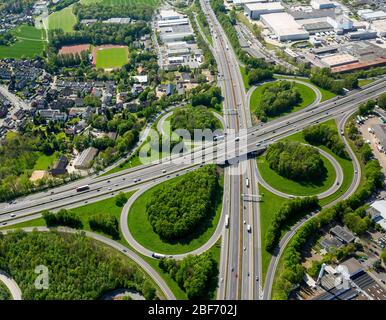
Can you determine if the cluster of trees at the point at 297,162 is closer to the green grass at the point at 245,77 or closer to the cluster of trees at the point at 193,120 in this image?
the cluster of trees at the point at 193,120

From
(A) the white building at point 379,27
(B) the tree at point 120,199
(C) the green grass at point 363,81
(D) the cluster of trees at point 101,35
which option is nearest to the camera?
(B) the tree at point 120,199

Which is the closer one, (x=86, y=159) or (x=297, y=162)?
(x=297, y=162)

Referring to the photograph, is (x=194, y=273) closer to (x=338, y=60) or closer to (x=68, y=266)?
(x=68, y=266)

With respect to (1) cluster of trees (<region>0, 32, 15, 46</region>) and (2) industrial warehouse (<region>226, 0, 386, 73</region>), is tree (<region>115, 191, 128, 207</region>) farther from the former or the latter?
(1) cluster of trees (<region>0, 32, 15, 46</region>)

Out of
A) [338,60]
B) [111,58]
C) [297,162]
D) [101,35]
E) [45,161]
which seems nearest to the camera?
[297,162]

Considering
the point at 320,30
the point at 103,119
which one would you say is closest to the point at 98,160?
the point at 103,119

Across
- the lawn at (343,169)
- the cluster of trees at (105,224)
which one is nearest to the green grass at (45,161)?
the cluster of trees at (105,224)

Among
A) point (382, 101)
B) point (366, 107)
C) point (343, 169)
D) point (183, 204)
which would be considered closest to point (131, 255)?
point (183, 204)

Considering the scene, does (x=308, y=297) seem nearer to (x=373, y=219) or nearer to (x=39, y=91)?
(x=373, y=219)
